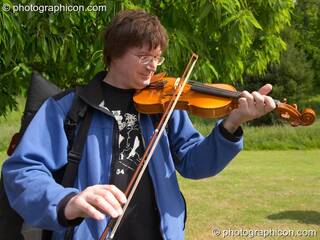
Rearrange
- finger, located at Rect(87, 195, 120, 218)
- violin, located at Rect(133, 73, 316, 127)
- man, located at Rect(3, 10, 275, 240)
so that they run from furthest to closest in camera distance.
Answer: violin, located at Rect(133, 73, 316, 127) → man, located at Rect(3, 10, 275, 240) → finger, located at Rect(87, 195, 120, 218)

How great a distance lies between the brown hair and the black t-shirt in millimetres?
186

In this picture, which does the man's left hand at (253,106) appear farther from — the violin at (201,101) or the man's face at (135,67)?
the man's face at (135,67)

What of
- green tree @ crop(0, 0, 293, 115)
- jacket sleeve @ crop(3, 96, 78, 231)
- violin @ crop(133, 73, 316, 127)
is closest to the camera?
jacket sleeve @ crop(3, 96, 78, 231)

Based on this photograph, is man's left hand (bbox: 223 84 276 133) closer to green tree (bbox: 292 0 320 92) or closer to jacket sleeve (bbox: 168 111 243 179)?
jacket sleeve (bbox: 168 111 243 179)

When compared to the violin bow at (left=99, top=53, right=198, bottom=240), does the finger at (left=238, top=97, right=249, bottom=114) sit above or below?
above

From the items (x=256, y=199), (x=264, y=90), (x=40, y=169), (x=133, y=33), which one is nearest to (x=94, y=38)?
(x=133, y=33)

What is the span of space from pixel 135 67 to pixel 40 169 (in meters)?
0.53

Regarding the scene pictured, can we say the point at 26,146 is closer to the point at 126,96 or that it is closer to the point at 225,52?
the point at 126,96

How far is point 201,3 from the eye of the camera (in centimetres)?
348

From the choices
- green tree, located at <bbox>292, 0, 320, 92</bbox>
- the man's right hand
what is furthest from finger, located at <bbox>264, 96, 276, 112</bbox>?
green tree, located at <bbox>292, 0, 320, 92</bbox>

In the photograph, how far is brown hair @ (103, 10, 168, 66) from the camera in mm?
2078

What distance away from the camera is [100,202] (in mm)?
1433

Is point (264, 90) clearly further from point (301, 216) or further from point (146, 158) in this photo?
point (301, 216)

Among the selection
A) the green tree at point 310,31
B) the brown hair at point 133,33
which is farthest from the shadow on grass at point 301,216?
the green tree at point 310,31
